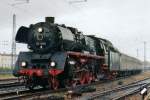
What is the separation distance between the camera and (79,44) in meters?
22.7

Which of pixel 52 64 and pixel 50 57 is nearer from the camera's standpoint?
pixel 52 64

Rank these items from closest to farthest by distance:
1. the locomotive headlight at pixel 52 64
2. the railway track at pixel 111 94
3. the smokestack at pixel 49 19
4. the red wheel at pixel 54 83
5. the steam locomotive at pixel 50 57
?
the railway track at pixel 111 94 < the locomotive headlight at pixel 52 64 < the steam locomotive at pixel 50 57 < the red wheel at pixel 54 83 < the smokestack at pixel 49 19

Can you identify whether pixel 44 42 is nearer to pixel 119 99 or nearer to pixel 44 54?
pixel 44 54

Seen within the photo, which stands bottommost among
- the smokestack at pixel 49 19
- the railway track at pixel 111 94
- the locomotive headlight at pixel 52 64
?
the railway track at pixel 111 94

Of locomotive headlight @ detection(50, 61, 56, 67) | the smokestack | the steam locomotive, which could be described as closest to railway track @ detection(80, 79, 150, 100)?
the steam locomotive

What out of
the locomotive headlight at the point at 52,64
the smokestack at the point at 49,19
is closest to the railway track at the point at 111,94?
the locomotive headlight at the point at 52,64

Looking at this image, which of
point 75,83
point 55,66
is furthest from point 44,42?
point 75,83

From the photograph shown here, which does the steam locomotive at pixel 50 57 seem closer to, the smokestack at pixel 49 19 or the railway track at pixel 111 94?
the smokestack at pixel 49 19

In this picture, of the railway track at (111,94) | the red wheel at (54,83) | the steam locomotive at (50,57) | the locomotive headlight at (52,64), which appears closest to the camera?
the railway track at (111,94)

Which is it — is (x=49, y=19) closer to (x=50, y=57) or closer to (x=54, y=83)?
(x=50, y=57)

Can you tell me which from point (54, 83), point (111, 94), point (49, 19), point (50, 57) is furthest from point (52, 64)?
point (111, 94)

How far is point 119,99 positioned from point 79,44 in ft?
25.1

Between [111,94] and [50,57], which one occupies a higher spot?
[50,57]

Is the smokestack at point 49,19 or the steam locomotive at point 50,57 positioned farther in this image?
the smokestack at point 49,19
